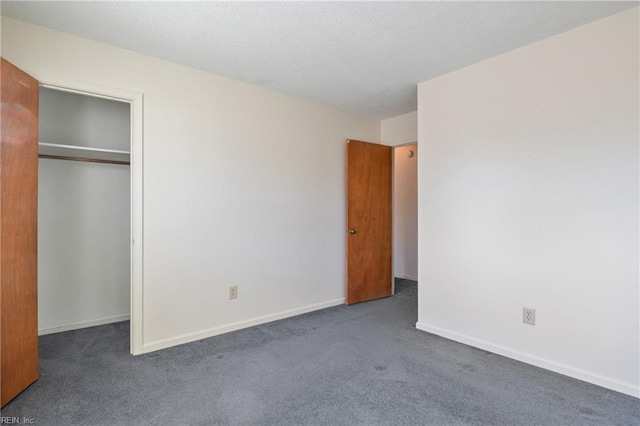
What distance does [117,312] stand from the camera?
3428 mm

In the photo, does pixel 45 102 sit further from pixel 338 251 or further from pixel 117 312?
pixel 338 251

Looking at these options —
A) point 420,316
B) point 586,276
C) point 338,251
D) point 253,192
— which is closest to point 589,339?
point 586,276

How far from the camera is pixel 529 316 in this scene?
251cm

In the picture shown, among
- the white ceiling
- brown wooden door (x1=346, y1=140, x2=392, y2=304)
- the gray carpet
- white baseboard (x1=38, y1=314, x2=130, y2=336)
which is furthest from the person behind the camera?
brown wooden door (x1=346, y1=140, x2=392, y2=304)

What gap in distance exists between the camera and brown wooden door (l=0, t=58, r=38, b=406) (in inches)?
75.4

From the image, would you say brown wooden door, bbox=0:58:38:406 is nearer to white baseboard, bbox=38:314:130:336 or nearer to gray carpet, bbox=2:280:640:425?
gray carpet, bbox=2:280:640:425

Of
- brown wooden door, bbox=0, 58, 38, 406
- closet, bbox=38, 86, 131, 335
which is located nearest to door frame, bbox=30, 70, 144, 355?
closet, bbox=38, 86, 131, 335

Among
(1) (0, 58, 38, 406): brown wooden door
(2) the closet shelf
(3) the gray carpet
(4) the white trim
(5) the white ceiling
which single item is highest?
(5) the white ceiling

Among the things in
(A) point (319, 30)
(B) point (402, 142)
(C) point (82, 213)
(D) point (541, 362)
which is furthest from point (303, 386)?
(B) point (402, 142)

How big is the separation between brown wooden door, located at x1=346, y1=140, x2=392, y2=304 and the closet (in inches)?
96.7

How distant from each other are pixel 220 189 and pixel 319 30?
5.29 ft

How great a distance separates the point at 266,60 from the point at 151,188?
141 cm

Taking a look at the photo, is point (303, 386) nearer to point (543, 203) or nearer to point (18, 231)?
point (18, 231)

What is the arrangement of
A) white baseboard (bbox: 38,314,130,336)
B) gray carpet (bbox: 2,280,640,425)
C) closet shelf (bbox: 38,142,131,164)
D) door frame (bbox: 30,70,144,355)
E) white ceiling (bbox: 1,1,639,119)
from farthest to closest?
white baseboard (bbox: 38,314,130,336), closet shelf (bbox: 38,142,131,164), door frame (bbox: 30,70,144,355), white ceiling (bbox: 1,1,639,119), gray carpet (bbox: 2,280,640,425)
